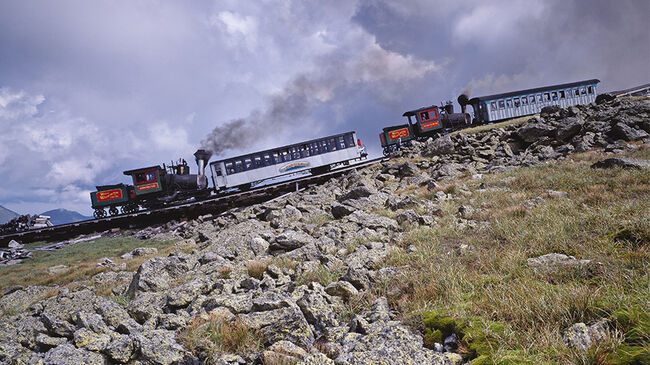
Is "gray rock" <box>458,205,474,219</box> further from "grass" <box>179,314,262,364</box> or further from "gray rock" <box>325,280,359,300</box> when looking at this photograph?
"grass" <box>179,314,262,364</box>

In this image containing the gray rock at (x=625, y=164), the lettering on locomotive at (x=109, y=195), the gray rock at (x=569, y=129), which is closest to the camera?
the gray rock at (x=625, y=164)

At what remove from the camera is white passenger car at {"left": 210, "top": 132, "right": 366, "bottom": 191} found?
27406mm

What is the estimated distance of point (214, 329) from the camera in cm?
313

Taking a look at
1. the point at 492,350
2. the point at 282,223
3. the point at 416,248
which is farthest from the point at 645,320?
the point at 282,223

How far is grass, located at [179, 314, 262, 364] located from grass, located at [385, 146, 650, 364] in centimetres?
170

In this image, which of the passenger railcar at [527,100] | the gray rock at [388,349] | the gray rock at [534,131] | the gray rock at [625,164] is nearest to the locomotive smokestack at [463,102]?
the passenger railcar at [527,100]

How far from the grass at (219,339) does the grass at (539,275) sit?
1696 millimetres

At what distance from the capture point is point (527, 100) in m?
31.4

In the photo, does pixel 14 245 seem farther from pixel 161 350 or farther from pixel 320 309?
pixel 320 309

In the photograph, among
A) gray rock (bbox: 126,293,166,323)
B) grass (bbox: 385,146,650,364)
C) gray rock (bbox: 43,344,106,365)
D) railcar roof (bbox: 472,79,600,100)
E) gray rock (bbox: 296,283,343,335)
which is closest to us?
grass (bbox: 385,146,650,364)

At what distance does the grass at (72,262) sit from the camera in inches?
473

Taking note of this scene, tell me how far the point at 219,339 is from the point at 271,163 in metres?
25.2

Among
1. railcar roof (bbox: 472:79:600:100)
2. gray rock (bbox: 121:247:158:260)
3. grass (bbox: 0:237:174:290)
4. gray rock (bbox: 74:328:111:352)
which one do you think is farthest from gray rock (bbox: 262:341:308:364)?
railcar roof (bbox: 472:79:600:100)

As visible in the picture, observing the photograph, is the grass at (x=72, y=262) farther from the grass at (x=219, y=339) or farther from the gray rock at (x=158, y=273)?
the grass at (x=219, y=339)
